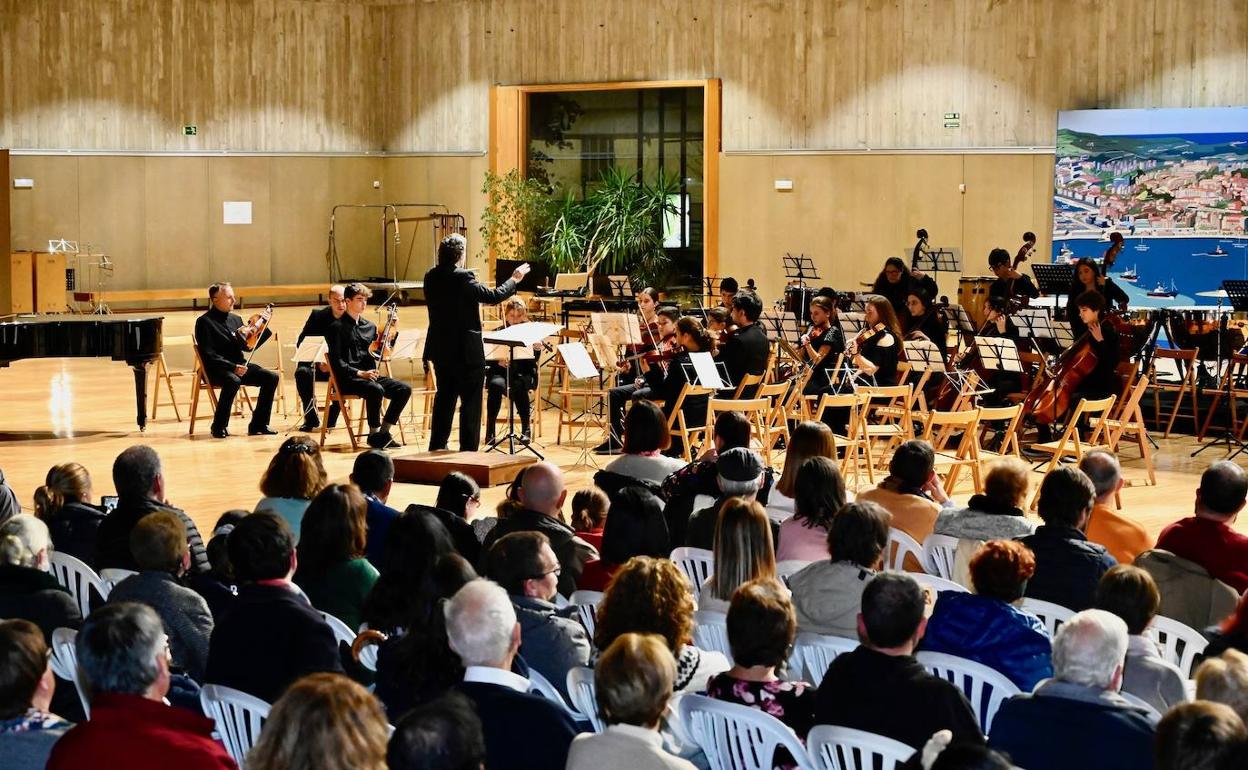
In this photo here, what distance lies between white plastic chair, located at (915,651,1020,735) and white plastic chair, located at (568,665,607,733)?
85cm

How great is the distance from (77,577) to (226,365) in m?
7.23

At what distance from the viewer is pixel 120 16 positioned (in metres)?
23.3

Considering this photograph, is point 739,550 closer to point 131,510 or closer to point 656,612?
point 656,612

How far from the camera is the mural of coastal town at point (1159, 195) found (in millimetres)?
18562

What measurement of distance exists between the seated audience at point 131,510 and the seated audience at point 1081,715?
3.22m

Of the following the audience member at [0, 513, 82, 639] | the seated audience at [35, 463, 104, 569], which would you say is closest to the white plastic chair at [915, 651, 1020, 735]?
the audience member at [0, 513, 82, 639]

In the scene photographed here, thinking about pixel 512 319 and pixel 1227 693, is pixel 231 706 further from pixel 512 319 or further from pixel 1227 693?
pixel 512 319

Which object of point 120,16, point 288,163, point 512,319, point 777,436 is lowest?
point 777,436

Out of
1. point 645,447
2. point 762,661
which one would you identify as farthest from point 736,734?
point 645,447

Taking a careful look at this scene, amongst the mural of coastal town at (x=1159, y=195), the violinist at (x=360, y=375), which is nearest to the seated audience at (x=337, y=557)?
→ the violinist at (x=360, y=375)

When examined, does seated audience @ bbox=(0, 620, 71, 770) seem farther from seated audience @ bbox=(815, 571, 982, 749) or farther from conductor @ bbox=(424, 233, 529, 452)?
conductor @ bbox=(424, 233, 529, 452)

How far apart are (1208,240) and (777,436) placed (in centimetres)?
838

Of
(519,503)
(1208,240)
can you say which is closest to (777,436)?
(519,503)

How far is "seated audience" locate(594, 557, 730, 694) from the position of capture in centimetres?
436
